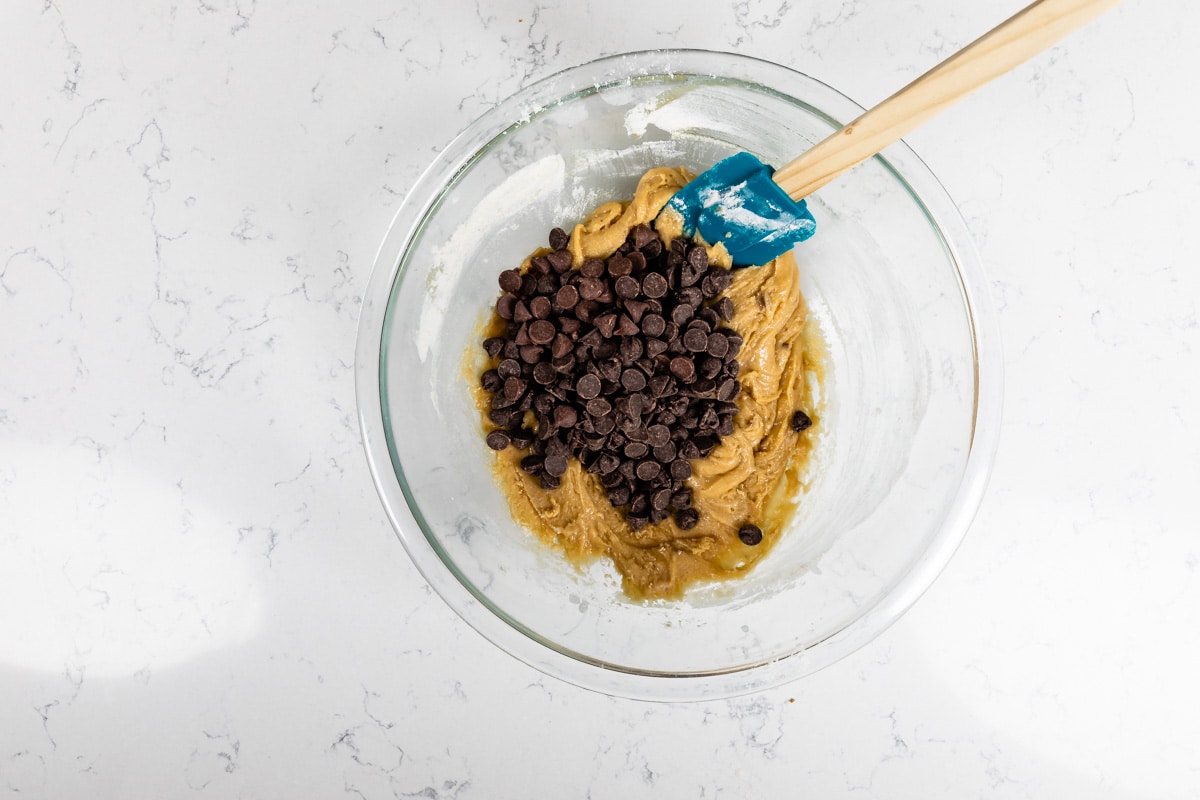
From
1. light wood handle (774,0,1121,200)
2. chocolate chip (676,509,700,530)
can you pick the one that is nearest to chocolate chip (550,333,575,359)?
chocolate chip (676,509,700,530)

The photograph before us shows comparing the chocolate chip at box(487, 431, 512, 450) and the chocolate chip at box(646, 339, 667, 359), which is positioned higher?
the chocolate chip at box(646, 339, 667, 359)

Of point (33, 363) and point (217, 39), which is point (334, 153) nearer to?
point (217, 39)

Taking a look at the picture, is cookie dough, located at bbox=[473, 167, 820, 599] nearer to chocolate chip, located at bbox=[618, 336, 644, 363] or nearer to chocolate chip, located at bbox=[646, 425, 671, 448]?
chocolate chip, located at bbox=[646, 425, 671, 448]

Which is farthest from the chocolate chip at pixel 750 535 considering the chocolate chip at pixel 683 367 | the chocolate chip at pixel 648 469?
the chocolate chip at pixel 683 367

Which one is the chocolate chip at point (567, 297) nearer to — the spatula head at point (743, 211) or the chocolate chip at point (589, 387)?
the chocolate chip at point (589, 387)

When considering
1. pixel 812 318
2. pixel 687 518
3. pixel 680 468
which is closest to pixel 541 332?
pixel 680 468

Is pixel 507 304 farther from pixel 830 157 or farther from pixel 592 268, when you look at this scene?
pixel 830 157
